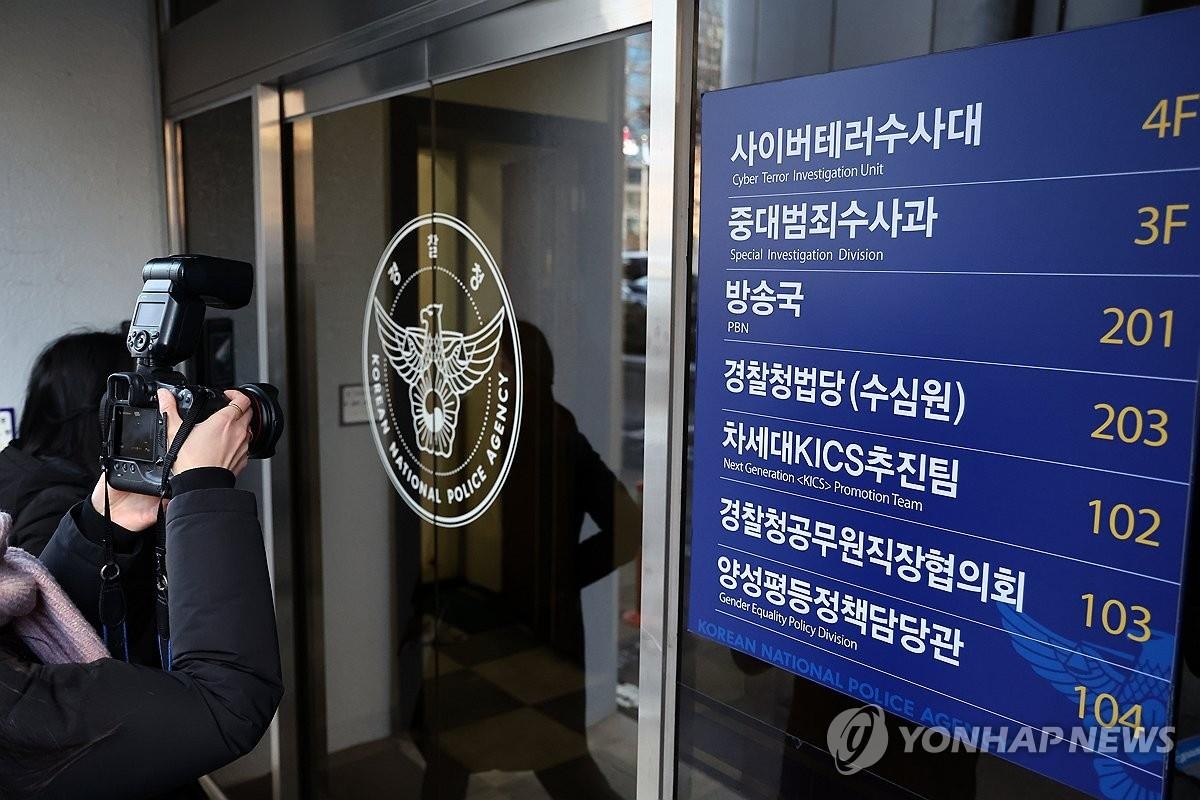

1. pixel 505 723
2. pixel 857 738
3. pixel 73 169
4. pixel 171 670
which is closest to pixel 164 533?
pixel 171 670

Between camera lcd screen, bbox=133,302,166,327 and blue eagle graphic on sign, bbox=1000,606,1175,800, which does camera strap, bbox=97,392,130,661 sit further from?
blue eagle graphic on sign, bbox=1000,606,1175,800

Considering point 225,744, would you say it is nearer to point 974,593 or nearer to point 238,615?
point 238,615

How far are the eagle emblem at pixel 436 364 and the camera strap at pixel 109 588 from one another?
67 centimetres

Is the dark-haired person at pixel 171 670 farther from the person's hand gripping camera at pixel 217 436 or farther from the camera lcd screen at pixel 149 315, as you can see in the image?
the camera lcd screen at pixel 149 315

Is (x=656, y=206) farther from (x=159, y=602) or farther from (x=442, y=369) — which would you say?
(x=159, y=602)

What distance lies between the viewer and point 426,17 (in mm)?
1822

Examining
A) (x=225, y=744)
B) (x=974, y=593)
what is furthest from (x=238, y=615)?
(x=974, y=593)

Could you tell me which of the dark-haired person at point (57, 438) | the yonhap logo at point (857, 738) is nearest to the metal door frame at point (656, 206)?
the yonhap logo at point (857, 738)

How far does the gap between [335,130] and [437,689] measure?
4.33 feet

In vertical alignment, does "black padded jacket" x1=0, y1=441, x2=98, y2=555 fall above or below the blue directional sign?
below

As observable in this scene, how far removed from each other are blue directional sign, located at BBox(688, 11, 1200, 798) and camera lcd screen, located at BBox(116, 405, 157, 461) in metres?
0.77

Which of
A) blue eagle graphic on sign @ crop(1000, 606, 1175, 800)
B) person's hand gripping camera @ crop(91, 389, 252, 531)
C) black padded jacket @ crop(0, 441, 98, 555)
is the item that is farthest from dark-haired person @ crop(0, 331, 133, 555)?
blue eagle graphic on sign @ crop(1000, 606, 1175, 800)

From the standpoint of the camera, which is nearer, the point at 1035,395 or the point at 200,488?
the point at 1035,395

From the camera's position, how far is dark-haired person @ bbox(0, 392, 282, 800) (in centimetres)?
100
